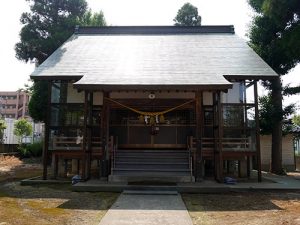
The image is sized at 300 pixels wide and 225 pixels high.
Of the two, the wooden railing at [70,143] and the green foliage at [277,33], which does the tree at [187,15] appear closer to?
the green foliage at [277,33]

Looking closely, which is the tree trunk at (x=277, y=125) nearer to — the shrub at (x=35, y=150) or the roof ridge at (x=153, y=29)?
the roof ridge at (x=153, y=29)

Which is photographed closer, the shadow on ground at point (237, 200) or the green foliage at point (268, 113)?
the shadow on ground at point (237, 200)

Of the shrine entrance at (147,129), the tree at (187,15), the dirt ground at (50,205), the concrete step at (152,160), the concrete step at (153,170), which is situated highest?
the tree at (187,15)

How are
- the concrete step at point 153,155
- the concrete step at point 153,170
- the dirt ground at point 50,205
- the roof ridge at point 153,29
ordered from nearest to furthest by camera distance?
1. the dirt ground at point 50,205
2. the concrete step at point 153,170
3. the concrete step at point 153,155
4. the roof ridge at point 153,29

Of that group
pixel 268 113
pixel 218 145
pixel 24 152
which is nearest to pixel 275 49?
pixel 268 113

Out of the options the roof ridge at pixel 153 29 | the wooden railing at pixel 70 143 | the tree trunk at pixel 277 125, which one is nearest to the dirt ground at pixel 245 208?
the wooden railing at pixel 70 143

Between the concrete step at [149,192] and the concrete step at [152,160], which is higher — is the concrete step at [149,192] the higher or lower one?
the lower one

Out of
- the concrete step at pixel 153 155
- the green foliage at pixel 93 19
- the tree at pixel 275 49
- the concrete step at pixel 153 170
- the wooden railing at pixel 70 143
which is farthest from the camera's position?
the green foliage at pixel 93 19

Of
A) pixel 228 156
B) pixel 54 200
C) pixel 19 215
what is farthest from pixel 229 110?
pixel 19 215

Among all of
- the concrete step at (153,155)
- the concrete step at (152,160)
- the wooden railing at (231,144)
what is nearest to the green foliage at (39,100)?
the concrete step at (153,155)

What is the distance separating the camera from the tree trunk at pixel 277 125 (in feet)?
57.0

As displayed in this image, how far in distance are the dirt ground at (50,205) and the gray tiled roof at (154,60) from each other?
3907 millimetres

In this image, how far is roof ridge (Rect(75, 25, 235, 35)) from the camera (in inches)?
826

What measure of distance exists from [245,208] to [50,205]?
5.09m
